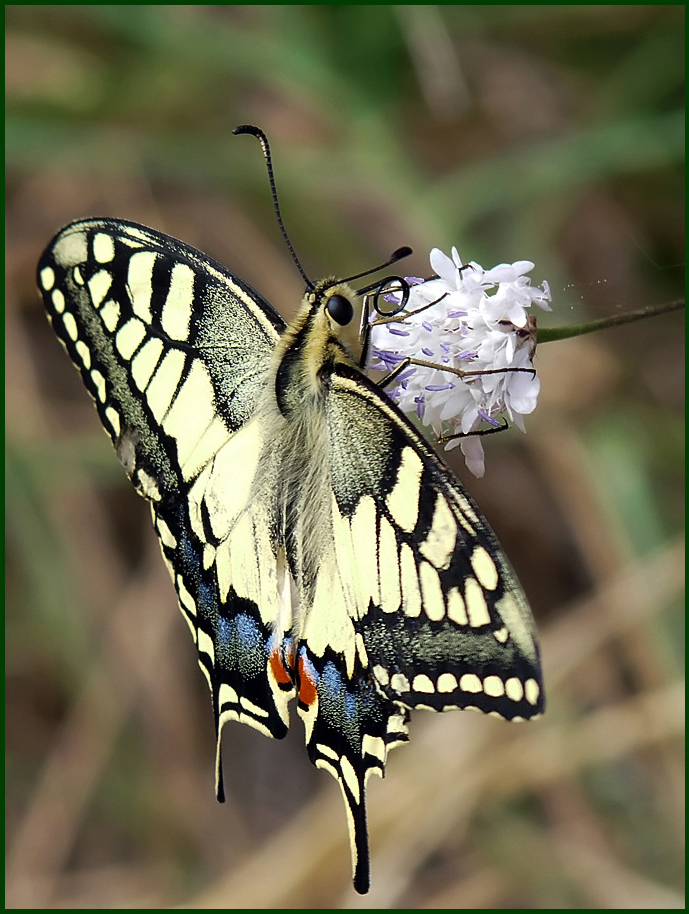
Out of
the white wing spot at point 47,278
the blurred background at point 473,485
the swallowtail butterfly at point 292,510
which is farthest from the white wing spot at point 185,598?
the blurred background at point 473,485

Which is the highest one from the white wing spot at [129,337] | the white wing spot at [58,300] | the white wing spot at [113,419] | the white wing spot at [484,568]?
the white wing spot at [58,300]

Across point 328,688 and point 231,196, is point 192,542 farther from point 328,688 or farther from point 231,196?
point 231,196

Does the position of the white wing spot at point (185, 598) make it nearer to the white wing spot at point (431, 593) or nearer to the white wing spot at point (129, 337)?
the white wing spot at point (129, 337)

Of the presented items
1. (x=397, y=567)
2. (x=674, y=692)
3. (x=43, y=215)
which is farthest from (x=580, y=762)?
(x=43, y=215)

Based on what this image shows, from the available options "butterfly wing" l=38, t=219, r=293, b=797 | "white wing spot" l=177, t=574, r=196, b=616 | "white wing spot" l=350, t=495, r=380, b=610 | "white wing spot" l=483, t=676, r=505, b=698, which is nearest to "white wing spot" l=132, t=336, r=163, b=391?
"butterfly wing" l=38, t=219, r=293, b=797

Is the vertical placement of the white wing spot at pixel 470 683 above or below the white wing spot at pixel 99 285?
below
